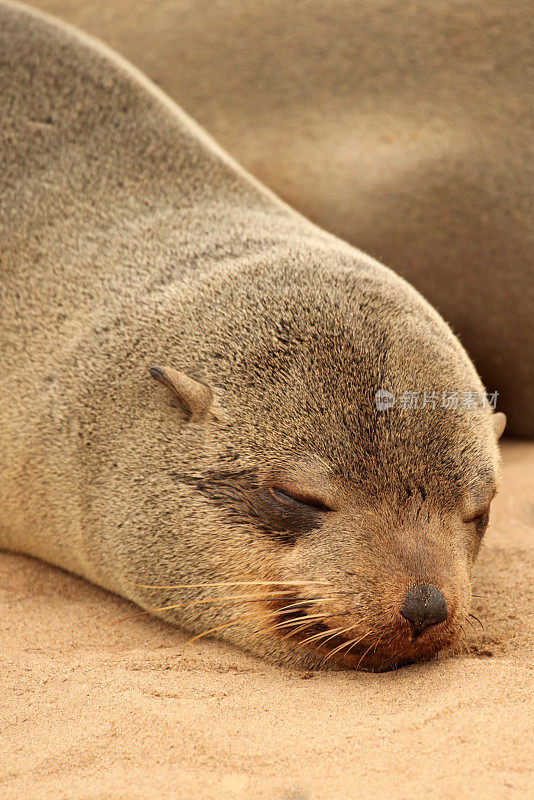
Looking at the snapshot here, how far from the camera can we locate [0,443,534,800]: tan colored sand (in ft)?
7.46

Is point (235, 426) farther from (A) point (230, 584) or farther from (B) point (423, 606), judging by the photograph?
(B) point (423, 606)

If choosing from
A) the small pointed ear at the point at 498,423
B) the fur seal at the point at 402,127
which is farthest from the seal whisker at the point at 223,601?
the fur seal at the point at 402,127

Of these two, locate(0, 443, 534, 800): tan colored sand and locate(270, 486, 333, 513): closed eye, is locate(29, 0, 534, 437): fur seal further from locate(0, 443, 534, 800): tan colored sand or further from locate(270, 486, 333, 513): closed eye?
locate(270, 486, 333, 513): closed eye

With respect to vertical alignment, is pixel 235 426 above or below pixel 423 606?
above

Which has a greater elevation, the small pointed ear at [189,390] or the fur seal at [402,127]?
the fur seal at [402,127]

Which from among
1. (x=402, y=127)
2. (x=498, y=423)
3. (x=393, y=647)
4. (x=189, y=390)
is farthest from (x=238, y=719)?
(x=402, y=127)

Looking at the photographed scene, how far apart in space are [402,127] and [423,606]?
361 cm

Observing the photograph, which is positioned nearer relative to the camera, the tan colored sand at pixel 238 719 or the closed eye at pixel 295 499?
the tan colored sand at pixel 238 719

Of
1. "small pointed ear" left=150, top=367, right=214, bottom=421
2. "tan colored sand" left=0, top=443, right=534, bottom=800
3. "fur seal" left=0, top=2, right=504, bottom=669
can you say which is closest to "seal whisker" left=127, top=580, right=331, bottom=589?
"fur seal" left=0, top=2, right=504, bottom=669

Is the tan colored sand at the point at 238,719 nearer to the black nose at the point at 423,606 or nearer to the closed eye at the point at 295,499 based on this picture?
the black nose at the point at 423,606

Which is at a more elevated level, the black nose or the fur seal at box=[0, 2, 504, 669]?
the fur seal at box=[0, 2, 504, 669]

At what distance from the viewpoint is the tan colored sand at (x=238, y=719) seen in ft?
7.46

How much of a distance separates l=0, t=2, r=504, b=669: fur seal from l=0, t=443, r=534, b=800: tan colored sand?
16 cm

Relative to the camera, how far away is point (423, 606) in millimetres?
2822
